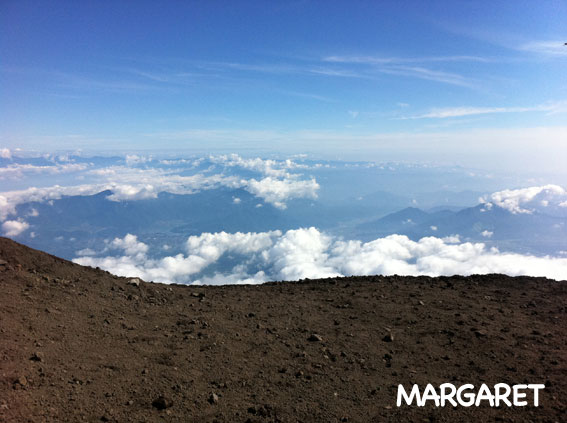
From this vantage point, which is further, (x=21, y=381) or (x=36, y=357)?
(x=36, y=357)

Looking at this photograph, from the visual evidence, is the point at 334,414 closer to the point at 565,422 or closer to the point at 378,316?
the point at 565,422

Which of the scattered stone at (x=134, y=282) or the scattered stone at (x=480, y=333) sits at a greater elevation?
the scattered stone at (x=134, y=282)

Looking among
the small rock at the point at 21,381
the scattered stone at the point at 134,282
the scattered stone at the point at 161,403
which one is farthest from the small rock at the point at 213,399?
the scattered stone at the point at 134,282

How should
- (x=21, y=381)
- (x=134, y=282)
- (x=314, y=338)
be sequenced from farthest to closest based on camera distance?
1. (x=134, y=282)
2. (x=314, y=338)
3. (x=21, y=381)

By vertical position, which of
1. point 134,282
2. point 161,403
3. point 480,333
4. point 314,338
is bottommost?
point 480,333

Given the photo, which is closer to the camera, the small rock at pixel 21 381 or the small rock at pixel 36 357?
the small rock at pixel 21 381

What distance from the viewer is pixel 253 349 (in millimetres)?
8969

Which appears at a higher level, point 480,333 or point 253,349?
point 253,349

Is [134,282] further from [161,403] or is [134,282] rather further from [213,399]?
[213,399]

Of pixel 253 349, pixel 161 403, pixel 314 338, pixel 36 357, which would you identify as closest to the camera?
pixel 161 403

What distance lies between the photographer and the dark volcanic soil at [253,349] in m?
6.34

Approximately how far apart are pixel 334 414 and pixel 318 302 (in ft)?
22.2

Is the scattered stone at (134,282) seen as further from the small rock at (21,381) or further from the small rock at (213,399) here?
the small rock at (213,399)

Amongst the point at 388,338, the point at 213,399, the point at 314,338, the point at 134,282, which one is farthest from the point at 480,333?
the point at 134,282
